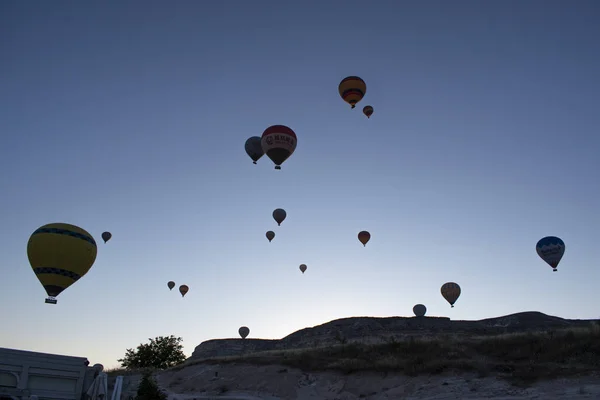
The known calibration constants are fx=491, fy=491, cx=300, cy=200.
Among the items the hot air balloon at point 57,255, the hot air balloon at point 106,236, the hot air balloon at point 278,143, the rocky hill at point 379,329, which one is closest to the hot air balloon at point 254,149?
the hot air balloon at point 278,143

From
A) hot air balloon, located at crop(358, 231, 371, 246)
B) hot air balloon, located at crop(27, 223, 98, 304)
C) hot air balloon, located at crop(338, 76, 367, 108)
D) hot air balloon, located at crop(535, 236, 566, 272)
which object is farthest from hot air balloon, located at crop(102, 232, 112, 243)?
hot air balloon, located at crop(535, 236, 566, 272)

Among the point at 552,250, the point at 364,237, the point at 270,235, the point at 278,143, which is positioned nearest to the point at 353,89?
the point at 278,143

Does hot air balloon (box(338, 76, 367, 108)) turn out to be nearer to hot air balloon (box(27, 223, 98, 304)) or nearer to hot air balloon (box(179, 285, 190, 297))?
hot air balloon (box(27, 223, 98, 304))

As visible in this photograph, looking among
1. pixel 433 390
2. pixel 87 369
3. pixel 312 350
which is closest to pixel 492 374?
pixel 433 390

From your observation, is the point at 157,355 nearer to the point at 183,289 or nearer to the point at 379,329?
the point at 183,289

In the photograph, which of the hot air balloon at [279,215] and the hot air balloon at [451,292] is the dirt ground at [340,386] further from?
the hot air balloon at [451,292]

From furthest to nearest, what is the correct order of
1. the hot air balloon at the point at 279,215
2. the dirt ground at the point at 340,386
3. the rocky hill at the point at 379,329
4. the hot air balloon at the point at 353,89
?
the rocky hill at the point at 379,329 → the hot air balloon at the point at 279,215 → the hot air balloon at the point at 353,89 → the dirt ground at the point at 340,386

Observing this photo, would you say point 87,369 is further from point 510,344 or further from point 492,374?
point 510,344
